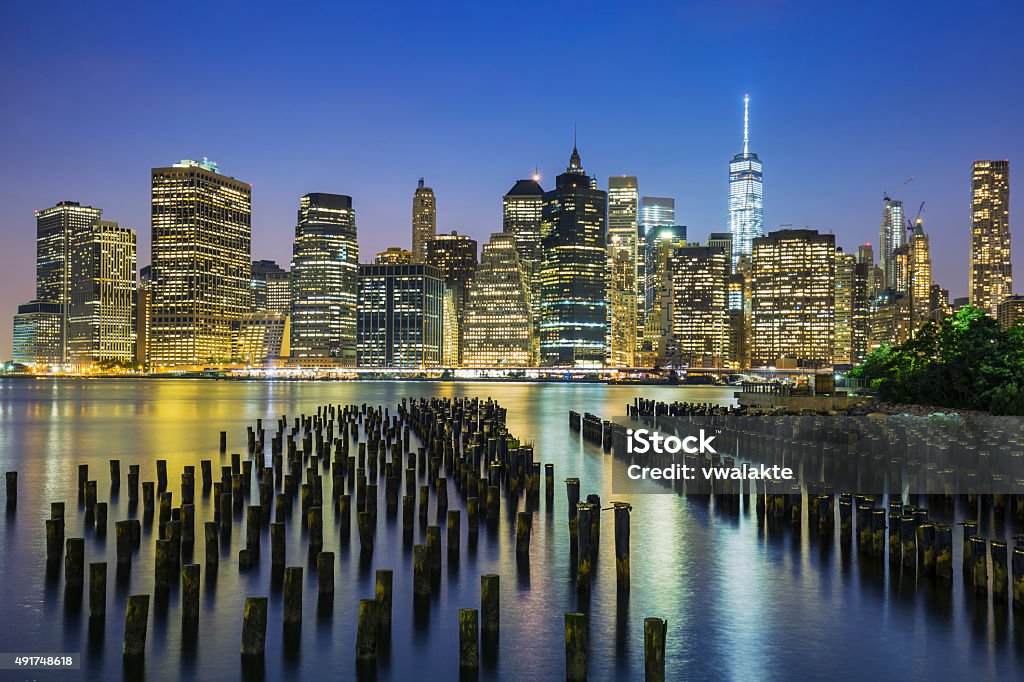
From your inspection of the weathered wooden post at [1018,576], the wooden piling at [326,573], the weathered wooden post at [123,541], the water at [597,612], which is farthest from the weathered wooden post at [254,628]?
the weathered wooden post at [1018,576]

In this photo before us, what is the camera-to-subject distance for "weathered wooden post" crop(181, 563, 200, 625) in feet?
58.0

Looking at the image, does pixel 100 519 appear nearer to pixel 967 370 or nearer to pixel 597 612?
pixel 597 612

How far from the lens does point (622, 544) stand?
21.6 metres

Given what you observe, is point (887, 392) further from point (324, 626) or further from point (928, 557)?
point (324, 626)

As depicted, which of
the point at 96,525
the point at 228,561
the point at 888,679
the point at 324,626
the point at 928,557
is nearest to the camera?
the point at 888,679

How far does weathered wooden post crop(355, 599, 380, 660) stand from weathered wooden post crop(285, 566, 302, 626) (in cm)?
176

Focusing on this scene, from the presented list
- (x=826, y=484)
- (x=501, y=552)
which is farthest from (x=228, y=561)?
(x=826, y=484)

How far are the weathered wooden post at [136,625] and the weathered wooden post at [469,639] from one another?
5599mm

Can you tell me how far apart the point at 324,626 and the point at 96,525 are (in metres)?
12.3

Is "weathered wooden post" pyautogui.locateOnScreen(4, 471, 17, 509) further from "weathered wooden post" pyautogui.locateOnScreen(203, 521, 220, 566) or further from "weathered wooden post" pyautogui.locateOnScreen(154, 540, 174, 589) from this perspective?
"weathered wooden post" pyautogui.locateOnScreen(154, 540, 174, 589)

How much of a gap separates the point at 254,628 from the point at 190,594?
8.62ft

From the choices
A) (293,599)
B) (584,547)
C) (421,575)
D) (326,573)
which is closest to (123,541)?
(326,573)

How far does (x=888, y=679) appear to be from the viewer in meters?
16.5

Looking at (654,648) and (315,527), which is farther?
(315,527)
